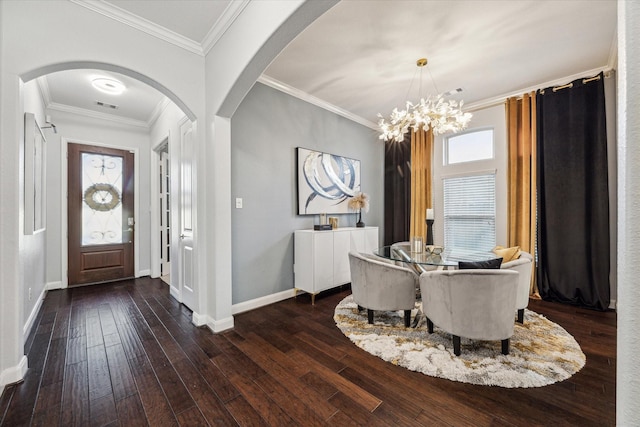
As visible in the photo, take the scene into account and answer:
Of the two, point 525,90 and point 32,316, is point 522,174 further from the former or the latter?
point 32,316

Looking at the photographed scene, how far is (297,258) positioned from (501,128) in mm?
3636

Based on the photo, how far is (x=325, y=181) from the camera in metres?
4.04

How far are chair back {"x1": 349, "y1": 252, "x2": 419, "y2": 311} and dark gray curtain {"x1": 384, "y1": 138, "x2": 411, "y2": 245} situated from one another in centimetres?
256

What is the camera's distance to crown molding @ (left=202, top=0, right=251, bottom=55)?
2111mm

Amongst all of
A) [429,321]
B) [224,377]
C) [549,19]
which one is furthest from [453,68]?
[224,377]

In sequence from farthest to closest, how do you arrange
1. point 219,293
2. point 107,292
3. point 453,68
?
point 107,292 < point 453,68 < point 219,293

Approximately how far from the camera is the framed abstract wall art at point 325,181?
3715mm

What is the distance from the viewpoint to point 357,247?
3.95 meters

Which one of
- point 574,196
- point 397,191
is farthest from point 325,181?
point 574,196

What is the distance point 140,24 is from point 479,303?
12.0 feet

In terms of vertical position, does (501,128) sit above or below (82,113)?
below

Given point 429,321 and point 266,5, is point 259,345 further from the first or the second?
point 266,5

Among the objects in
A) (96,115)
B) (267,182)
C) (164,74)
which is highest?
(96,115)

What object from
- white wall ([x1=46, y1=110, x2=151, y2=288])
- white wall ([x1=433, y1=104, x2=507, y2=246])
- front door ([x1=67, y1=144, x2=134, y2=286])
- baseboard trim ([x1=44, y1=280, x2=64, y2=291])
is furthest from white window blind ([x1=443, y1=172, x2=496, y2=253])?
baseboard trim ([x1=44, y1=280, x2=64, y2=291])
